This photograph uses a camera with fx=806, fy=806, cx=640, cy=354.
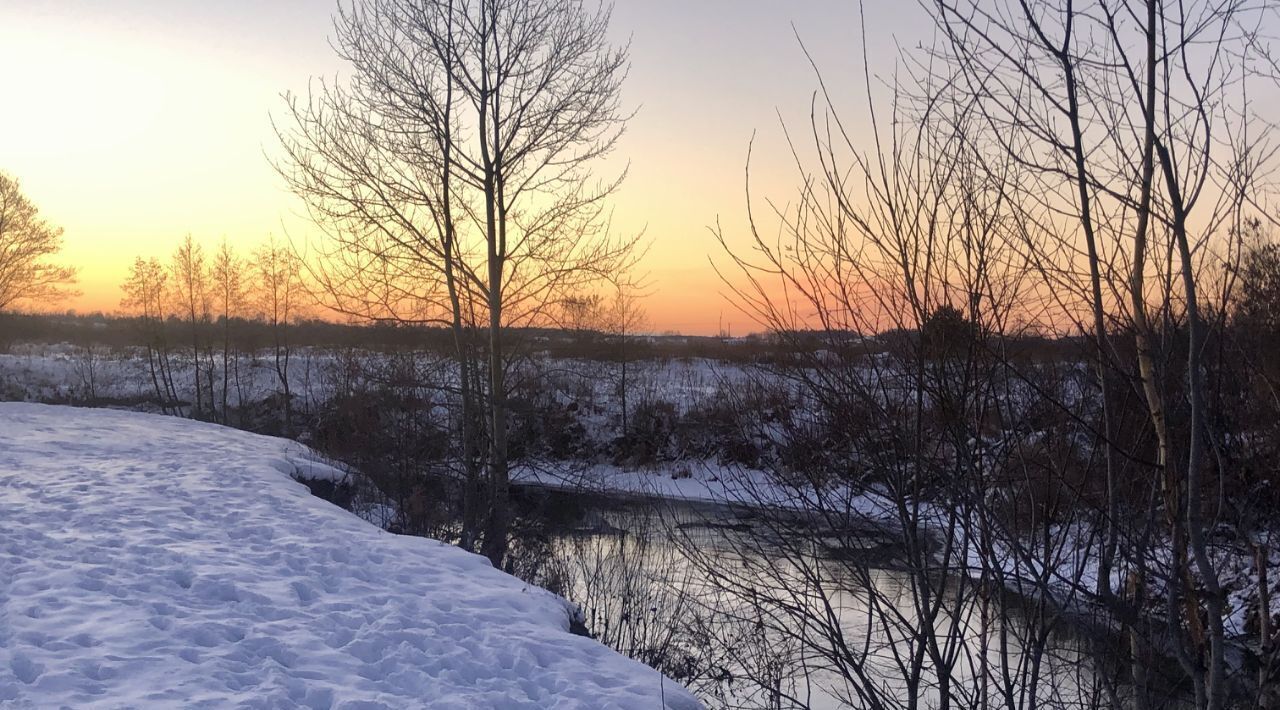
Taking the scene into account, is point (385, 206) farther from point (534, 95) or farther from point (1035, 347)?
point (1035, 347)

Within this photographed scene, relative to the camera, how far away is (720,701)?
26.1ft

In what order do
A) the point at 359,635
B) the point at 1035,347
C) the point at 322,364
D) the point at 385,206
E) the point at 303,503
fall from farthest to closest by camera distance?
the point at 322,364 < the point at 385,206 < the point at 303,503 < the point at 359,635 < the point at 1035,347

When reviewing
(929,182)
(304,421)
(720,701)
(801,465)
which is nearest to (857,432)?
(801,465)

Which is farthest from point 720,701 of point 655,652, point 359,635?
point 359,635

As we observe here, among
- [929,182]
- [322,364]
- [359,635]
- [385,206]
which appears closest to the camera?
[929,182]

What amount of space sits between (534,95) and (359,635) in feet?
28.4

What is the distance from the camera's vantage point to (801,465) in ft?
13.3

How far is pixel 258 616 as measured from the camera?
5160mm

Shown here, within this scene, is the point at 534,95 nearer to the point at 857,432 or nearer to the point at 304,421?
the point at 857,432

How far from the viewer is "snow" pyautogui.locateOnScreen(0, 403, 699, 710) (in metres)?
4.20

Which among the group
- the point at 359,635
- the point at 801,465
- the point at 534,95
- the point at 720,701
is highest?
the point at 534,95

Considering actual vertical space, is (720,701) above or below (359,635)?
below

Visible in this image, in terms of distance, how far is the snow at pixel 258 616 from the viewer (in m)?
4.20

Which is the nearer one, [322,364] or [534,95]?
[534,95]
